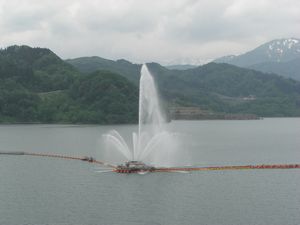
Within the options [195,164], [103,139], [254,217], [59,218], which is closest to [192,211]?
[254,217]

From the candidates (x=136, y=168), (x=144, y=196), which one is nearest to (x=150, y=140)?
(x=136, y=168)

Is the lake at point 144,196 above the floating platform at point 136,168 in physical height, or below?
below

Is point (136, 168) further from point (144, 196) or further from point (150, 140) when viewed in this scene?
point (144, 196)

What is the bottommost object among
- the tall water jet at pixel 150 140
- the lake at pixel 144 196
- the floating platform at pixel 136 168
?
the lake at pixel 144 196

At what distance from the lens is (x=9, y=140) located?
159625 millimetres

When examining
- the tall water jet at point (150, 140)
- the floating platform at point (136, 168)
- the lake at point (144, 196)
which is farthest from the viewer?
the tall water jet at point (150, 140)

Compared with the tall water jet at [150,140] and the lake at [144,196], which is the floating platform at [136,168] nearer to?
the lake at [144,196]

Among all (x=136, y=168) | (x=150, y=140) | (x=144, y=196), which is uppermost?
(x=150, y=140)

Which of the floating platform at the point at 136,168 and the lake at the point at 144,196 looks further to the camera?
the floating platform at the point at 136,168

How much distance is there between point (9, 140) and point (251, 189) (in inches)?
4141

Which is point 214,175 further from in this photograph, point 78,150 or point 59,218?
point 78,150

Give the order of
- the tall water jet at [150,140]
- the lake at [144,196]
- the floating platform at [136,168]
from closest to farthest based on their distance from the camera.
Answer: the lake at [144,196] < the floating platform at [136,168] < the tall water jet at [150,140]

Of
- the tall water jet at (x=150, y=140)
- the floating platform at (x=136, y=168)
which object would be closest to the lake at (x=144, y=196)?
the floating platform at (x=136, y=168)

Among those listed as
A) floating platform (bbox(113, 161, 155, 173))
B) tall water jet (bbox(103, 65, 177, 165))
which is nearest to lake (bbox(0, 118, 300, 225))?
floating platform (bbox(113, 161, 155, 173))
